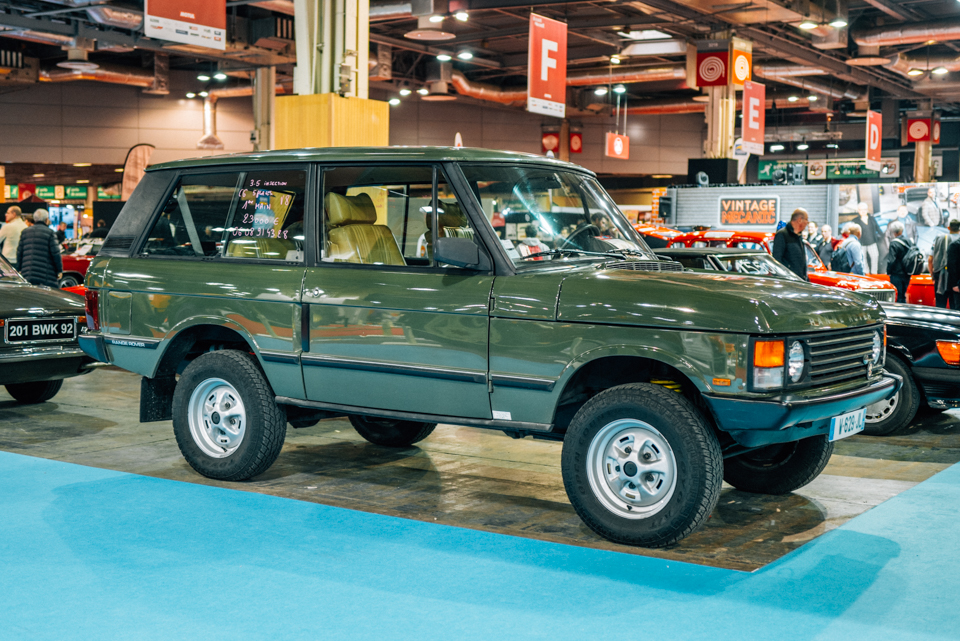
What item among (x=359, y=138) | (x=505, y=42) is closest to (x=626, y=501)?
(x=359, y=138)

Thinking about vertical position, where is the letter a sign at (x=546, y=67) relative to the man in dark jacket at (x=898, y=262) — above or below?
above

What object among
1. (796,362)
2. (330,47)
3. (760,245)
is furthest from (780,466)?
(760,245)

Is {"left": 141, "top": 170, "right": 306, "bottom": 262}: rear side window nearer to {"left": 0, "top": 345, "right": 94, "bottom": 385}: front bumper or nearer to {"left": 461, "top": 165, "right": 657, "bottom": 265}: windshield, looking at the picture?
{"left": 461, "top": 165, "right": 657, "bottom": 265}: windshield

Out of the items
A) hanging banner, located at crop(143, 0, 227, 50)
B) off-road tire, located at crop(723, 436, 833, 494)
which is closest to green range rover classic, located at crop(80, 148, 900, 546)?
off-road tire, located at crop(723, 436, 833, 494)

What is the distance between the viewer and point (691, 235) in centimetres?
1291

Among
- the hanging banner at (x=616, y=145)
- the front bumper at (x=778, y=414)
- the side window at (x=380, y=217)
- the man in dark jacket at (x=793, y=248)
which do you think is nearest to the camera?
the front bumper at (x=778, y=414)

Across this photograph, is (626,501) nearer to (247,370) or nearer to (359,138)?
(247,370)

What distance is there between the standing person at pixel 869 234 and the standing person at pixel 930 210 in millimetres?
918

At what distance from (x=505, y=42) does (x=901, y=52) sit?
9.96 meters

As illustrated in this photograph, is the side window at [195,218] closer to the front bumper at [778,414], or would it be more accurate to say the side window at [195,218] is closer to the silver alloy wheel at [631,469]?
the silver alloy wheel at [631,469]

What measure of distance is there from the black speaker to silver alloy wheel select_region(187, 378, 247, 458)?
16.3 m

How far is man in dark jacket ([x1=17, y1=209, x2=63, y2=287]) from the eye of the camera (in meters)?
11.8

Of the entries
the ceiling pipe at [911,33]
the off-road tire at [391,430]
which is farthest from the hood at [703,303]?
the ceiling pipe at [911,33]

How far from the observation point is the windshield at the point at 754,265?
10.0 metres
